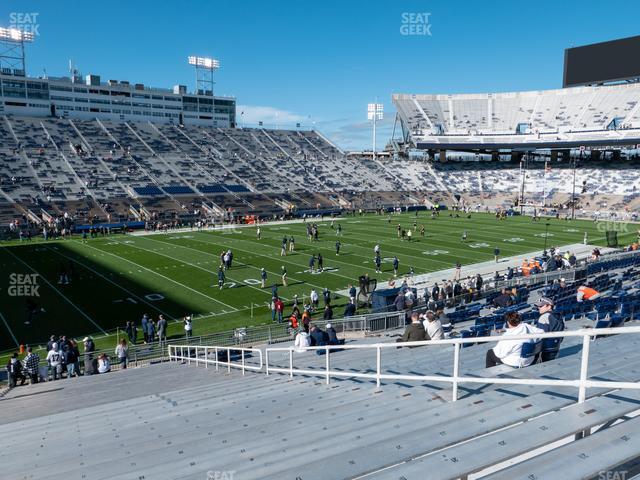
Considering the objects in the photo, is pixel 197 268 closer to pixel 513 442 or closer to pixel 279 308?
pixel 279 308

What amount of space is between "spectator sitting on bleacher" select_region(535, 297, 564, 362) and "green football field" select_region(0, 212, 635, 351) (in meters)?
13.9

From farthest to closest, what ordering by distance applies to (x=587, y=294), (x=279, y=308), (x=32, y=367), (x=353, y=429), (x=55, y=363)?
1. (x=279, y=308)
2. (x=587, y=294)
3. (x=55, y=363)
4. (x=32, y=367)
5. (x=353, y=429)

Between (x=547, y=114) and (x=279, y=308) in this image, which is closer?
(x=279, y=308)

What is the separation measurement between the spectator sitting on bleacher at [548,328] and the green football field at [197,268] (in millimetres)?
13888

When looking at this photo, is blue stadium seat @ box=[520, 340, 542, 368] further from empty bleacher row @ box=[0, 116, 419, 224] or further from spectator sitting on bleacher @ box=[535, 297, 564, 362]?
empty bleacher row @ box=[0, 116, 419, 224]

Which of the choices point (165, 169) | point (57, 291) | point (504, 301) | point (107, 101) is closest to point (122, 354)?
point (57, 291)

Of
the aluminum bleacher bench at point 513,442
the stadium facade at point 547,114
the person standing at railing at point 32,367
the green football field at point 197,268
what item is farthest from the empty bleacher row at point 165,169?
the aluminum bleacher bench at point 513,442

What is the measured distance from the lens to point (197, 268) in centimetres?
2811

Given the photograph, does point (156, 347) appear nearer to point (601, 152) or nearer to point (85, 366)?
point (85, 366)

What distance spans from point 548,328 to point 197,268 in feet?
79.4

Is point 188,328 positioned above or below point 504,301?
below

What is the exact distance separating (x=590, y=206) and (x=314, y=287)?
49.2 metres

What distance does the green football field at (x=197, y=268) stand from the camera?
19742 mm

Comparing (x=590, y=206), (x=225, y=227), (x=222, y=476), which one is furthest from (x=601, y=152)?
(x=222, y=476)
